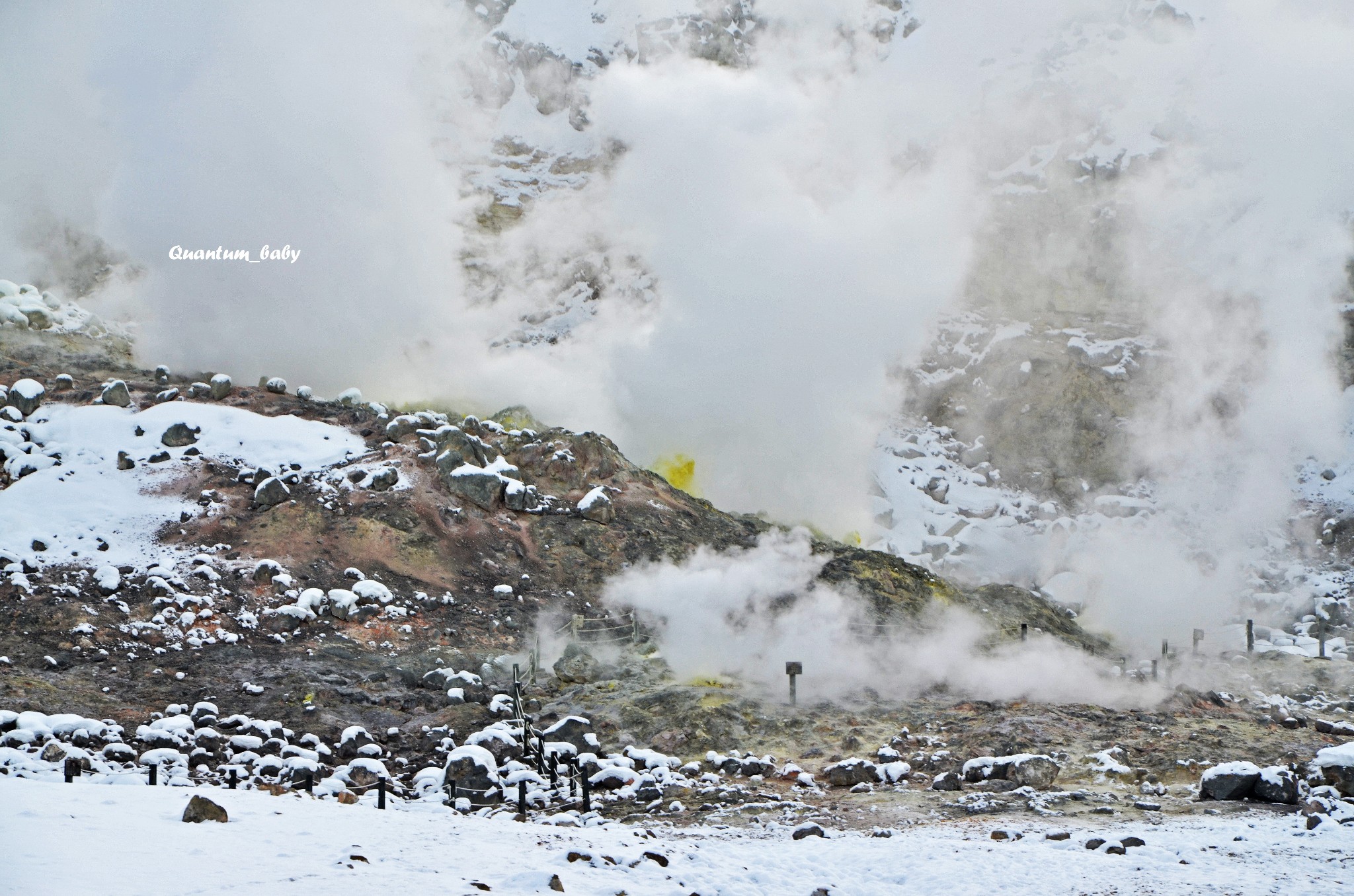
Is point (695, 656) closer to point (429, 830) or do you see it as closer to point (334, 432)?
point (429, 830)

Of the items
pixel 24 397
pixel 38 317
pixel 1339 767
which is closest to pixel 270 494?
pixel 24 397

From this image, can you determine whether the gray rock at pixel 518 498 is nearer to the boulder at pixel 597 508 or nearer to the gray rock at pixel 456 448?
the gray rock at pixel 456 448

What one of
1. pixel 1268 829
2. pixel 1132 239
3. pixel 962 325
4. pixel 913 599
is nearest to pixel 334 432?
pixel 913 599

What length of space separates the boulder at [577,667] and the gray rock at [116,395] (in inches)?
697

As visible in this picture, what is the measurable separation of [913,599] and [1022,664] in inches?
Answer: 268

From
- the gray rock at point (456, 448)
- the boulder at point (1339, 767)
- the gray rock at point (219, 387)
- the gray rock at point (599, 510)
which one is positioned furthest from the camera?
the gray rock at point (219, 387)

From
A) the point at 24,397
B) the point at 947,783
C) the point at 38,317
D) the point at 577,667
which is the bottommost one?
the point at 947,783

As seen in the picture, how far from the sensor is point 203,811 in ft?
29.2

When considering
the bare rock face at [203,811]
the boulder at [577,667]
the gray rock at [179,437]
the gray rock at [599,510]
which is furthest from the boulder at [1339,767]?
the gray rock at [179,437]

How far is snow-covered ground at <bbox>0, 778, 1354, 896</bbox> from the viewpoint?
289 inches

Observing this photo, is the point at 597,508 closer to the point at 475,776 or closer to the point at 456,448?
the point at 456,448

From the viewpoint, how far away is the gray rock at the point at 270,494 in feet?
85.8

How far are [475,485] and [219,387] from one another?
965cm

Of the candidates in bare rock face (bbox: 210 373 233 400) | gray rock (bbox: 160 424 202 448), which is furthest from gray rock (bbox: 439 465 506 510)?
bare rock face (bbox: 210 373 233 400)
